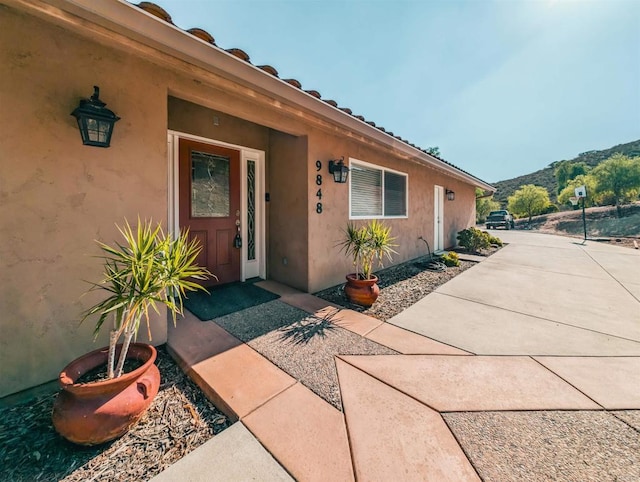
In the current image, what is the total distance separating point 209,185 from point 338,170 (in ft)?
7.42

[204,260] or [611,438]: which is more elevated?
[204,260]

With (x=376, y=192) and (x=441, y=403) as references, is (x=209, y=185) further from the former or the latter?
(x=441, y=403)

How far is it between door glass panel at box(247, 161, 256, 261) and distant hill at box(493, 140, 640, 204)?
4958 cm

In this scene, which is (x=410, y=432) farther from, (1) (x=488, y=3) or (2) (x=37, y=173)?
(1) (x=488, y=3)

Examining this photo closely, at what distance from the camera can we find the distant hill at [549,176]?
4211cm

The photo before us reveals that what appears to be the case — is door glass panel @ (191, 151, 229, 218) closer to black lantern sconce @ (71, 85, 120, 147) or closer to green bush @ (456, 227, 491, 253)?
black lantern sconce @ (71, 85, 120, 147)

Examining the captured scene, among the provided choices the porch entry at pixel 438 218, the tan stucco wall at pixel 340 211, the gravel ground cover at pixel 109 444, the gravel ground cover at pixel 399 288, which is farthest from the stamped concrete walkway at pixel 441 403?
the porch entry at pixel 438 218

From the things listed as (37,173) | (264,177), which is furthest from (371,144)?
(37,173)

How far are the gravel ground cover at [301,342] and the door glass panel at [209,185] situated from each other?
1811 millimetres

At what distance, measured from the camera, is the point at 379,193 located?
6.12 meters

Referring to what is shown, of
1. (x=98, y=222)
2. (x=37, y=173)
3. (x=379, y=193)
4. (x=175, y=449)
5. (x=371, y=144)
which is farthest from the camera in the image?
(x=379, y=193)

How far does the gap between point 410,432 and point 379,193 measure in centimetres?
511

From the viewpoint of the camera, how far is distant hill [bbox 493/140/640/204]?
1658 inches

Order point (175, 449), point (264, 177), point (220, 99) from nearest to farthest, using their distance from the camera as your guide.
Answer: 1. point (175, 449)
2. point (220, 99)
3. point (264, 177)
